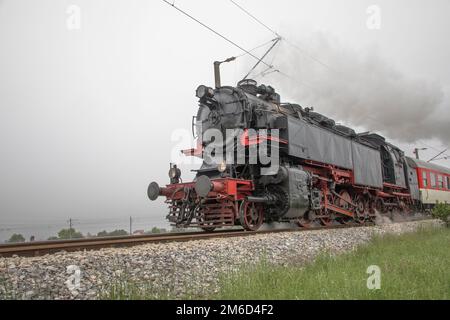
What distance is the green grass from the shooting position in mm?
3795

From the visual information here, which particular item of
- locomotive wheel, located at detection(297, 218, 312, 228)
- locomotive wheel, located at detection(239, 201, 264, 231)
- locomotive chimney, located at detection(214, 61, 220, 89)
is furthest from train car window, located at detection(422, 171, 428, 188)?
locomotive wheel, located at detection(239, 201, 264, 231)

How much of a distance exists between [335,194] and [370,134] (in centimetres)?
595

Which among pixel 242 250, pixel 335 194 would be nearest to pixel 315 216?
pixel 335 194

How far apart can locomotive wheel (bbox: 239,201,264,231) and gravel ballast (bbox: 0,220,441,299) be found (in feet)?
6.16

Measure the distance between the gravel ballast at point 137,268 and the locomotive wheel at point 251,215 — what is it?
1.88 m

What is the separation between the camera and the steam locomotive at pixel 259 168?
8562mm

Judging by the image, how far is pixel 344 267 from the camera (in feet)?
17.9

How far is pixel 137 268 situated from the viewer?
4359 mm

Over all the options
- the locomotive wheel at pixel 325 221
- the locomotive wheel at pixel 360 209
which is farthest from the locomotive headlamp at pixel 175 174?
the locomotive wheel at pixel 360 209

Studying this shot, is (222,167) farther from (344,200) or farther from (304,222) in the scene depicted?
(344,200)

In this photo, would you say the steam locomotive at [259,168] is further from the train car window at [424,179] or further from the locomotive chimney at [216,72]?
the train car window at [424,179]

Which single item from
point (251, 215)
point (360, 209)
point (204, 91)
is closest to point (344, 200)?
point (360, 209)

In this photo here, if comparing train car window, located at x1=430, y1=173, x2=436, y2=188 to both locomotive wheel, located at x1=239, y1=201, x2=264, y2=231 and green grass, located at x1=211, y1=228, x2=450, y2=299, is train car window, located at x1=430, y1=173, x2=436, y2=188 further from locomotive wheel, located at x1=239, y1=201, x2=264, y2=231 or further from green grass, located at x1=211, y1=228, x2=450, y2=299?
green grass, located at x1=211, y1=228, x2=450, y2=299

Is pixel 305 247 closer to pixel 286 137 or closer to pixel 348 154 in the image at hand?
pixel 286 137
